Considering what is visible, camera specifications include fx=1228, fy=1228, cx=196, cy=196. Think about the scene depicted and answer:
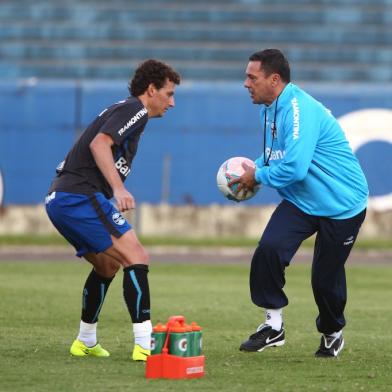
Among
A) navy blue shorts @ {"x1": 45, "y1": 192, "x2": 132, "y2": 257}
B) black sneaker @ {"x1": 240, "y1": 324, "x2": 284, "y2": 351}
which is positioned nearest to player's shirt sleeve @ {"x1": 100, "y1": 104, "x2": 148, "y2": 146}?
navy blue shorts @ {"x1": 45, "y1": 192, "x2": 132, "y2": 257}

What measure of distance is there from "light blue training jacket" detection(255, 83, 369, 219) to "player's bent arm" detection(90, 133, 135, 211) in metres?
1.21

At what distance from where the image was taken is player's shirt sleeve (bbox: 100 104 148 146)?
27.1 ft

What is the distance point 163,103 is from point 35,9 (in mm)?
28752

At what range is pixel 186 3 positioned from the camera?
3634 centimetres

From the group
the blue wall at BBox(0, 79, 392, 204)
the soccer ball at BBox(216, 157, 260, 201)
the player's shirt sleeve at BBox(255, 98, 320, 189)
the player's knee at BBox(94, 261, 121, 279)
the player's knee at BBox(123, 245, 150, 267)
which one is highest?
the player's shirt sleeve at BBox(255, 98, 320, 189)

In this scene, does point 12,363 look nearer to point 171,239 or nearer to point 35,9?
point 171,239

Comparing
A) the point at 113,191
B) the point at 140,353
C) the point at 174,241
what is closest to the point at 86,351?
the point at 140,353

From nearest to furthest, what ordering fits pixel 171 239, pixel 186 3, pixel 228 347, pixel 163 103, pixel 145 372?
pixel 145 372
pixel 163 103
pixel 228 347
pixel 171 239
pixel 186 3

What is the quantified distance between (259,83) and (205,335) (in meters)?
2.51

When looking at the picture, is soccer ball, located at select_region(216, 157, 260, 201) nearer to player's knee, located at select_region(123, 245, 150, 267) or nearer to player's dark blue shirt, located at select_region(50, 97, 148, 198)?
player's dark blue shirt, located at select_region(50, 97, 148, 198)

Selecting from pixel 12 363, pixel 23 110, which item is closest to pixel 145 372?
pixel 12 363

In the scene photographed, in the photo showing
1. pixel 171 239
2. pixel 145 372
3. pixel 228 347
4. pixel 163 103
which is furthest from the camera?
pixel 171 239

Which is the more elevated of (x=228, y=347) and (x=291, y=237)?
(x=291, y=237)

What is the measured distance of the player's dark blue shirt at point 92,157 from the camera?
8320 mm
